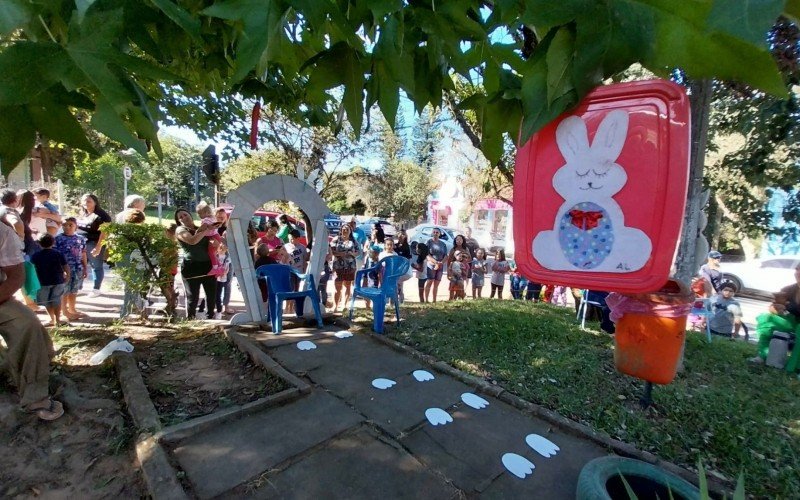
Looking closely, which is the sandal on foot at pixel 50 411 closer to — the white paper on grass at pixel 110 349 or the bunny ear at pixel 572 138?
the white paper on grass at pixel 110 349

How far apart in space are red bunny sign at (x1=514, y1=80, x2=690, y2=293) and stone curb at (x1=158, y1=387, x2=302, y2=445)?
2834 mm

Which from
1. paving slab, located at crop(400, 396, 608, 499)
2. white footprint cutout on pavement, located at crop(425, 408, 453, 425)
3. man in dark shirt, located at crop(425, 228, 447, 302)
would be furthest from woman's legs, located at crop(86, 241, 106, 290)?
paving slab, located at crop(400, 396, 608, 499)

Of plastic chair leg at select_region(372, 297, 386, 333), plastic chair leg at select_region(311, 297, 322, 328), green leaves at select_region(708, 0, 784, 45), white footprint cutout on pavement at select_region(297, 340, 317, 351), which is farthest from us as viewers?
plastic chair leg at select_region(311, 297, 322, 328)

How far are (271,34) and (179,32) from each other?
0.61 metres

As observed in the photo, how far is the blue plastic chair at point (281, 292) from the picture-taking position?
16.2ft

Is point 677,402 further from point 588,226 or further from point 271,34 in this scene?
point 271,34

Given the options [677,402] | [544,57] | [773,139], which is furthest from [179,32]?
[773,139]

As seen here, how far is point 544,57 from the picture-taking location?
831mm

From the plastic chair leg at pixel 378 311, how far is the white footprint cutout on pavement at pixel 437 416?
1991 mm

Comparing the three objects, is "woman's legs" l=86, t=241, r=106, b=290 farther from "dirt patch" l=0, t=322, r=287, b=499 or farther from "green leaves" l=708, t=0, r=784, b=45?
"green leaves" l=708, t=0, r=784, b=45

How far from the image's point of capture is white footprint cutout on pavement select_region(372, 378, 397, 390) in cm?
361

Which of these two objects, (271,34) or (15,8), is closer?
(15,8)

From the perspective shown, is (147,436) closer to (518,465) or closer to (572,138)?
(518,465)

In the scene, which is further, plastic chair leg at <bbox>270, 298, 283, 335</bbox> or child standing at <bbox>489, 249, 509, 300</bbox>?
child standing at <bbox>489, 249, 509, 300</bbox>
